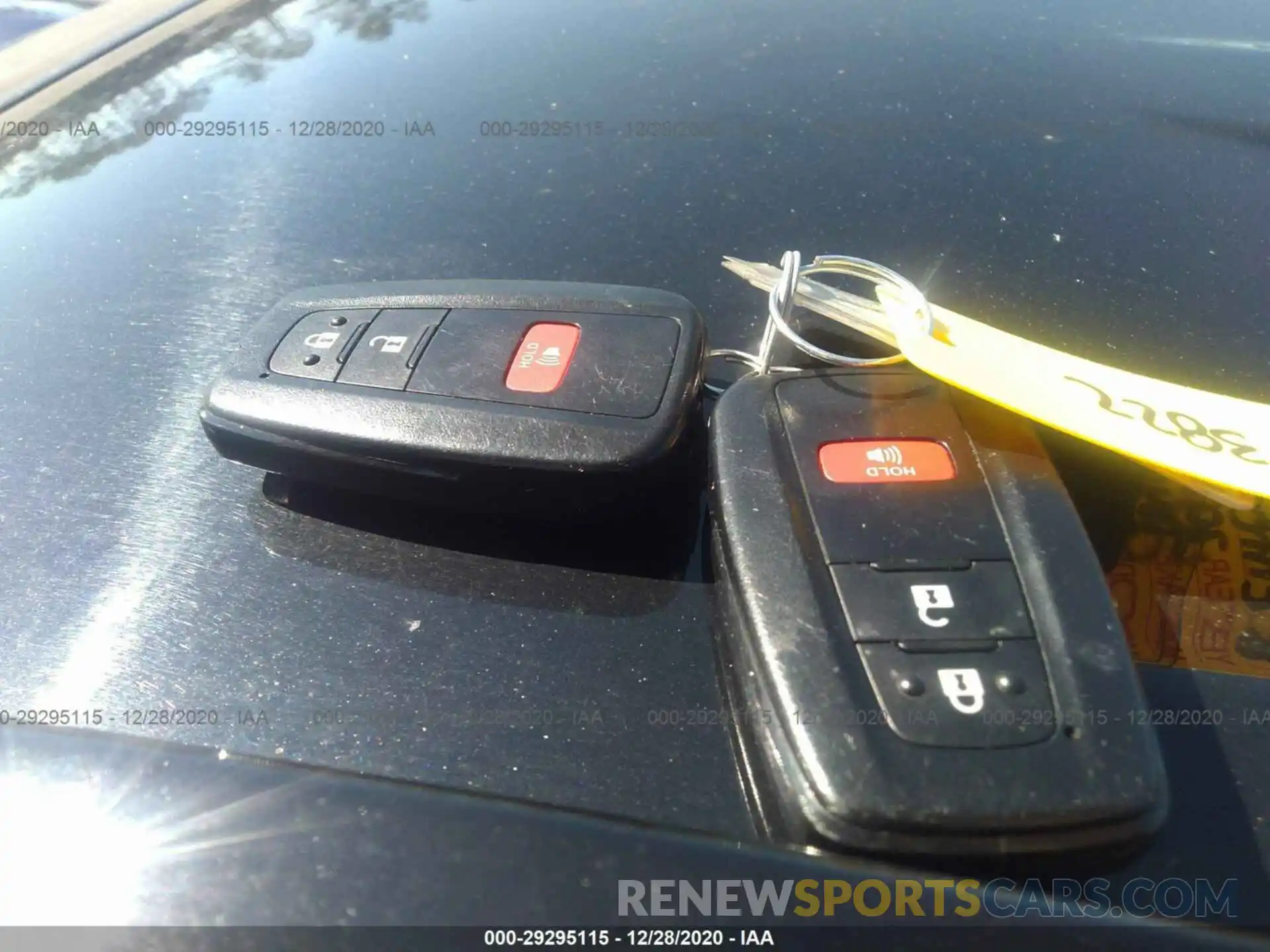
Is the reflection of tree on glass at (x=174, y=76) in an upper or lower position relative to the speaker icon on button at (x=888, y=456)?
upper

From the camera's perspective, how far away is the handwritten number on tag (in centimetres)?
60

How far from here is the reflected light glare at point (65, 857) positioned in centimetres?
44

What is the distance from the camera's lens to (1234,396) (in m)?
0.75

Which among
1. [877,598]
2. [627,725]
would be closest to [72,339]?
[627,725]

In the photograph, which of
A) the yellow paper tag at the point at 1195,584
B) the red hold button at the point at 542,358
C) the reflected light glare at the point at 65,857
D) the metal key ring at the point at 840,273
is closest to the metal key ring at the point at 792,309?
the metal key ring at the point at 840,273

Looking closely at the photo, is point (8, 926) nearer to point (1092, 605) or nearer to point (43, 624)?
point (43, 624)

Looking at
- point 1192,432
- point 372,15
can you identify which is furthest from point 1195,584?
point 372,15

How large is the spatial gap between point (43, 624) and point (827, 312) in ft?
2.13

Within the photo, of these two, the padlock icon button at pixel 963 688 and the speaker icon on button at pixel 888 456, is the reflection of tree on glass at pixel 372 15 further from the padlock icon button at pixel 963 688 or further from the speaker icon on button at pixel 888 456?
the padlock icon button at pixel 963 688

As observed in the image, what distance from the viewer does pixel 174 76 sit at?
4.21 ft

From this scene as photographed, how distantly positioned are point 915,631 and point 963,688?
0.14 feet

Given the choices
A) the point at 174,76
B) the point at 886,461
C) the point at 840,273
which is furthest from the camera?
the point at 174,76

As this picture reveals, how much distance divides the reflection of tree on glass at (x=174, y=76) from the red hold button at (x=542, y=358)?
0.76 metres

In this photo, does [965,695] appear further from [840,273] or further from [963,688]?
[840,273]
